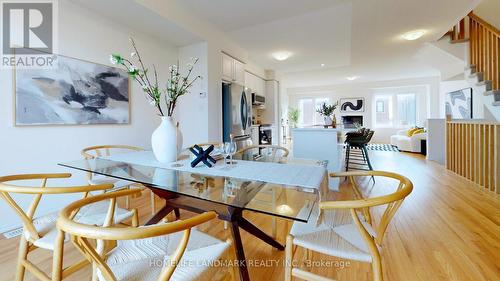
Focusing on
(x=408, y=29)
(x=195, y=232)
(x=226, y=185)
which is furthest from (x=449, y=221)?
(x=408, y=29)

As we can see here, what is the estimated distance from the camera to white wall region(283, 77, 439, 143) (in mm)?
8211

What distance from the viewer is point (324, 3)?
2830mm

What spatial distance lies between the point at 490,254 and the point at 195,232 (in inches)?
83.5

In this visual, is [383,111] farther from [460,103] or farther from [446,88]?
[460,103]

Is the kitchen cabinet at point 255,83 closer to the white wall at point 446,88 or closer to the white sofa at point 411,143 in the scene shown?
the white sofa at point 411,143

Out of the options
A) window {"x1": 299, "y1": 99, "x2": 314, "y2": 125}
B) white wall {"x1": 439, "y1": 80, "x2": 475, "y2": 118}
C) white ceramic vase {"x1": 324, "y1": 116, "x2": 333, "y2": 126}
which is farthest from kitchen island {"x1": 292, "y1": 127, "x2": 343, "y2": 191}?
window {"x1": 299, "y1": 99, "x2": 314, "y2": 125}

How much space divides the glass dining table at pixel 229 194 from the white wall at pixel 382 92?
921cm

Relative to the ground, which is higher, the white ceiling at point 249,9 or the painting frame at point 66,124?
the white ceiling at point 249,9

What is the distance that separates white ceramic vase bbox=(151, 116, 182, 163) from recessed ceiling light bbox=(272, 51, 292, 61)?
370cm

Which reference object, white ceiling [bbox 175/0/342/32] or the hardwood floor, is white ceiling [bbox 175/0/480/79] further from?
the hardwood floor

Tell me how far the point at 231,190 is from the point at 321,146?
226 centimetres

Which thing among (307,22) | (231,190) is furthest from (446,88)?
(231,190)

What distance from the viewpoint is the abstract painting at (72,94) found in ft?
6.89

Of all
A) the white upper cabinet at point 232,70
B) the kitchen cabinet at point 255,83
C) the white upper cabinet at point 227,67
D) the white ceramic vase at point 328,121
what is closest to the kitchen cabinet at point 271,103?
the kitchen cabinet at point 255,83
